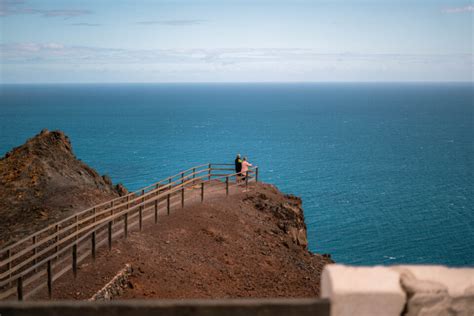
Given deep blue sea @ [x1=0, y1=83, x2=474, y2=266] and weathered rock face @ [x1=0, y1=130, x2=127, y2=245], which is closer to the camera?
weathered rock face @ [x1=0, y1=130, x2=127, y2=245]

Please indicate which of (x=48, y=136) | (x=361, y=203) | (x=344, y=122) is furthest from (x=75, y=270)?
(x=344, y=122)

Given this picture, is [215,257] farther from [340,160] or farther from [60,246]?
[340,160]

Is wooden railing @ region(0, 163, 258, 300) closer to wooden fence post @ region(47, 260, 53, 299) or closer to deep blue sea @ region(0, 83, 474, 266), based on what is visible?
wooden fence post @ region(47, 260, 53, 299)

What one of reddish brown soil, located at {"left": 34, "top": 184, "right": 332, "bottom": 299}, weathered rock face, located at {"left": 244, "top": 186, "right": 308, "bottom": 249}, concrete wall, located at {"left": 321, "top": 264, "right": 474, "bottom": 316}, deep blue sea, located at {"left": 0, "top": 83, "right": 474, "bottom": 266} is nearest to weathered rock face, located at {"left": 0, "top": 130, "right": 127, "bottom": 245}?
reddish brown soil, located at {"left": 34, "top": 184, "right": 332, "bottom": 299}

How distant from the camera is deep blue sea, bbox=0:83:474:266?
51.1 m

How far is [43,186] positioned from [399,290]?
28059 mm

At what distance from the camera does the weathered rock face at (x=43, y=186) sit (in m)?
24.6

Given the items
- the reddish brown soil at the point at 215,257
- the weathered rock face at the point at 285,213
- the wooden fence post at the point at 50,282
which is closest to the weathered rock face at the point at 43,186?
the reddish brown soil at the point at 215,257

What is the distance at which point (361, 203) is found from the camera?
204 feet

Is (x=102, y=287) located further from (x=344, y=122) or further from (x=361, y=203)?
(x=344, y=122)

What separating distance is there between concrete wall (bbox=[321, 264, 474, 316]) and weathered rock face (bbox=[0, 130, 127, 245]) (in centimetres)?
2086

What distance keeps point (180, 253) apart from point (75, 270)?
483 cm

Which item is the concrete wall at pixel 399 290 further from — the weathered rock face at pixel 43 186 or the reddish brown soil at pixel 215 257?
the weathered rock face at pixel 43 186

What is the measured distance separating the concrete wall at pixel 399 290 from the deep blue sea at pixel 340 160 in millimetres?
42998
